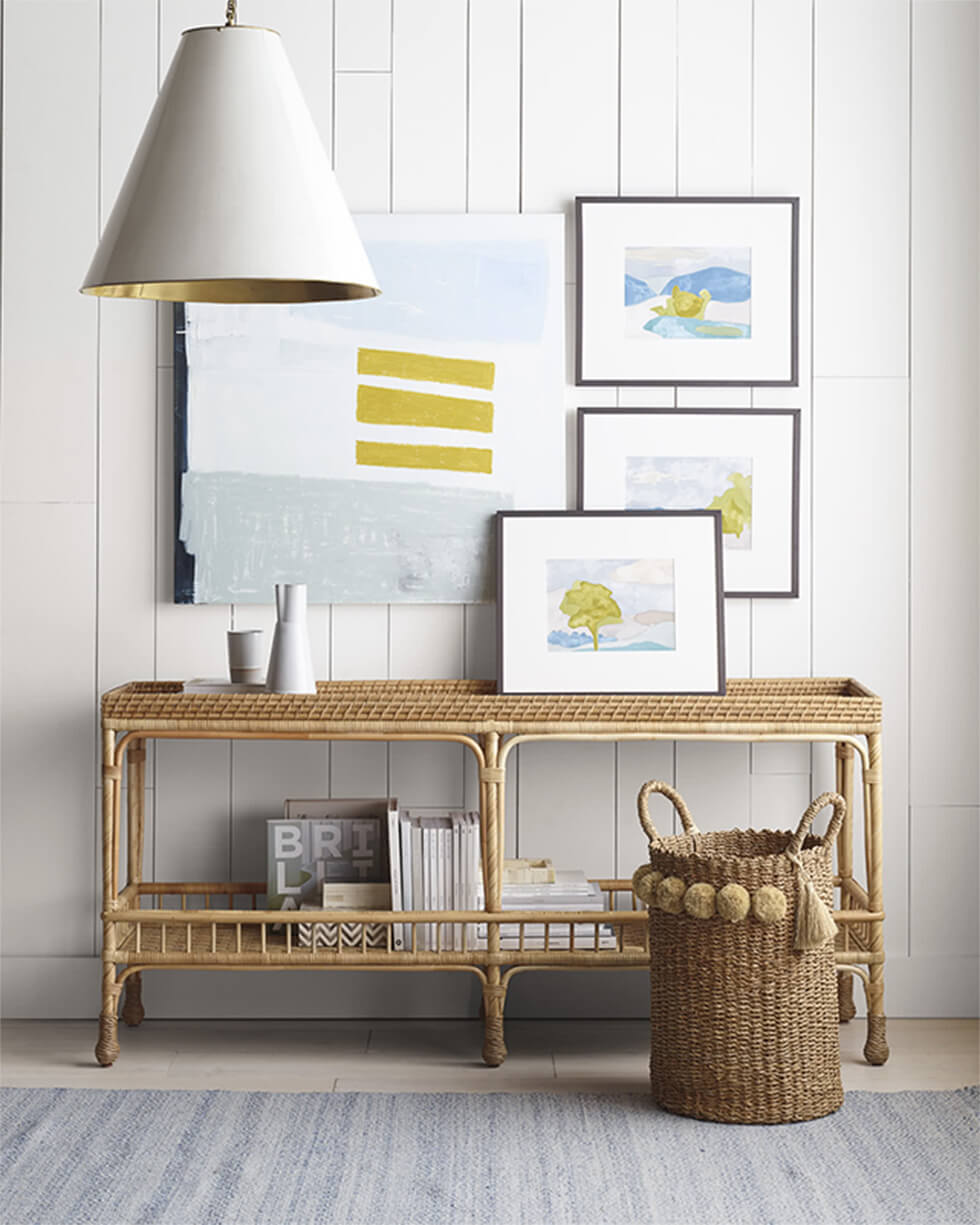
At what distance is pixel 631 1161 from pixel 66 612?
66.7 inches

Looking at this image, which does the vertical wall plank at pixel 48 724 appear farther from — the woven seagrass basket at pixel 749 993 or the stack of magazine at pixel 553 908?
the woven seagrass basket at pixel 749 993

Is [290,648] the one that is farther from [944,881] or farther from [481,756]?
[944,881]

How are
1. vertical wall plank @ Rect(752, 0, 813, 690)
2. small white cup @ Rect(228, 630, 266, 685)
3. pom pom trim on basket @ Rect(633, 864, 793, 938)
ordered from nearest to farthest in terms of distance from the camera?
pom pom trim on basket @ Rect(633, 864, 793, 938), small white cup @ Rect(228, 630, 266, 685), vertical wall plank @ Rect(752, 0, 813, 690)

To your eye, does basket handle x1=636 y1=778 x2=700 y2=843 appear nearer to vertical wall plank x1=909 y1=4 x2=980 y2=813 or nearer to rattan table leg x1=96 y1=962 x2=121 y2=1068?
vertical wall plank x1=909 y1=4 x2=980 y2=813

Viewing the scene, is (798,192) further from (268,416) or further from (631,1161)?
(631,1161)

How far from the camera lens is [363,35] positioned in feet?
10.3

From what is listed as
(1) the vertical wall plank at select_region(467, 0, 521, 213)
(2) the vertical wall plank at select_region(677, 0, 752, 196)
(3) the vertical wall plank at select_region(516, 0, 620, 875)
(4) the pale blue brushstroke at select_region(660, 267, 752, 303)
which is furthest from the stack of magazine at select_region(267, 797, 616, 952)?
(2) the vertical wall plank at select_region(677, 0, 752, 196)

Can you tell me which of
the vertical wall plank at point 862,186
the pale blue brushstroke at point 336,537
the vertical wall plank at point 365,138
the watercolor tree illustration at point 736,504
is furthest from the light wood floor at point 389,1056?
the vertical wall plank at point 365,138

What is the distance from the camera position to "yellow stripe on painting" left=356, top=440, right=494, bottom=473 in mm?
3150

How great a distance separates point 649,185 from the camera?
317cm

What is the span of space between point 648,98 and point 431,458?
930mm

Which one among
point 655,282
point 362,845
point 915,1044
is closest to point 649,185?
point 655,282

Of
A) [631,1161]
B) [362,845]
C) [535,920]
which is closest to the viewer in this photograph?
[631,1161]

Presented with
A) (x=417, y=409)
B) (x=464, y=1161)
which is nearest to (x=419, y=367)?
(x=417, y=409)
